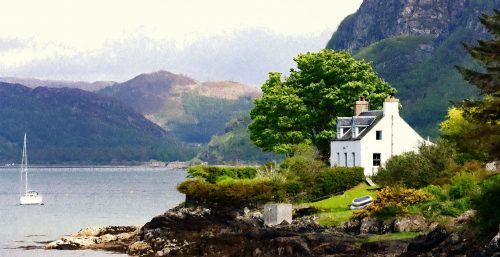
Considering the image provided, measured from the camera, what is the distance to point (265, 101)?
96812mm

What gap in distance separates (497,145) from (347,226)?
18.9 m

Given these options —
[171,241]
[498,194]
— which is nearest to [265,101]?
[171,241]

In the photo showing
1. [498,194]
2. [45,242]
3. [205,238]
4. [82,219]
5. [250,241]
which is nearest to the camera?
[498,194]

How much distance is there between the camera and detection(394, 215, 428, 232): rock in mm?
52562

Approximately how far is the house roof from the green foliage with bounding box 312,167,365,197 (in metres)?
6.26

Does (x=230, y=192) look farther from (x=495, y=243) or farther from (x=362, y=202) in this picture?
(x=495, y=243)

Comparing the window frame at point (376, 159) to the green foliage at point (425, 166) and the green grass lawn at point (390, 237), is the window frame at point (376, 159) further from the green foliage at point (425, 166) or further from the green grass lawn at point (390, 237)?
the green grass lawn at point (390, 237)

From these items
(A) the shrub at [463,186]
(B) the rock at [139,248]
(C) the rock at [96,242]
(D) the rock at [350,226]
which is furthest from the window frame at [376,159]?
(D) the rock at [350,226]

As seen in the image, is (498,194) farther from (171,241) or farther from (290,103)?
(290,103)

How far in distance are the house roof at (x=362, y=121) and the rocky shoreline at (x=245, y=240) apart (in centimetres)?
1533

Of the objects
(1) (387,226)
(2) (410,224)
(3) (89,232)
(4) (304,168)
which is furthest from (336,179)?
(2) (410,224)

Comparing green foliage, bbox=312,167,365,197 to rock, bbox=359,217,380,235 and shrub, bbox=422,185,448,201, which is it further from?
rock, bbox=359,217,380,235

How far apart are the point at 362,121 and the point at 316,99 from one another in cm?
1060

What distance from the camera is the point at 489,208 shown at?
42875mm
